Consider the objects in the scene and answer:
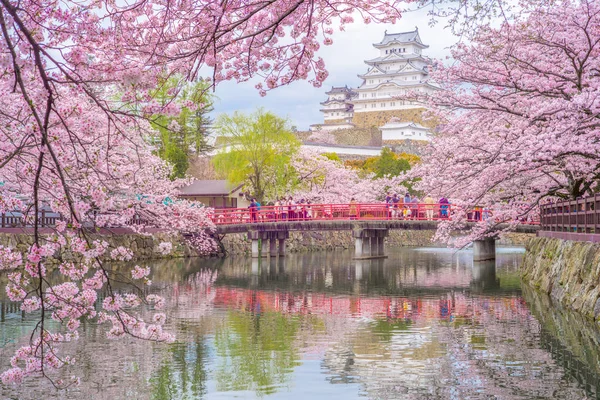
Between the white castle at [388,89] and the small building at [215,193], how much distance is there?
39.5 meters

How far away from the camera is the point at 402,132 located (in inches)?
3172

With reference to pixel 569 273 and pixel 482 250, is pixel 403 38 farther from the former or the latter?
pixel 569 273

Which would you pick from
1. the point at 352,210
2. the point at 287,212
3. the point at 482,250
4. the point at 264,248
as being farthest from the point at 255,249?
the point at 482,250

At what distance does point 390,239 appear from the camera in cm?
5341

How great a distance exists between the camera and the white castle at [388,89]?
84.8m

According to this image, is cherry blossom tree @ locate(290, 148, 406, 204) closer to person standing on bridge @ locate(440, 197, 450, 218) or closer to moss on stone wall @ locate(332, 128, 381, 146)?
person standing on bridge @ locate(440, 197, 450, 218)

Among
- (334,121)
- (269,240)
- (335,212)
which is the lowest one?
(269,240)

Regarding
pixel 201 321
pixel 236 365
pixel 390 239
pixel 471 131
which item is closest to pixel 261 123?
pixel 390 239

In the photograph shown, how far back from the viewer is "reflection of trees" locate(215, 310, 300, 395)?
10.5m

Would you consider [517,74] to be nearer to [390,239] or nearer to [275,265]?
[275,265]

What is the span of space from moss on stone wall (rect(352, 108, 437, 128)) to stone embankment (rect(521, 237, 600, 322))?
60665 mm

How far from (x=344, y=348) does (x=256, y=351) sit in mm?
1534

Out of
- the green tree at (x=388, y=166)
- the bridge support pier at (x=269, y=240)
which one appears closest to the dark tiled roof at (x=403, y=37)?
the green tree at (x=388, y=166)

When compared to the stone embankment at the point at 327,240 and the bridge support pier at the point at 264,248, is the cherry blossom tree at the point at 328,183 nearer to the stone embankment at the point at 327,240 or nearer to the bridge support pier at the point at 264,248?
the stone embankment at the point at 327,240
